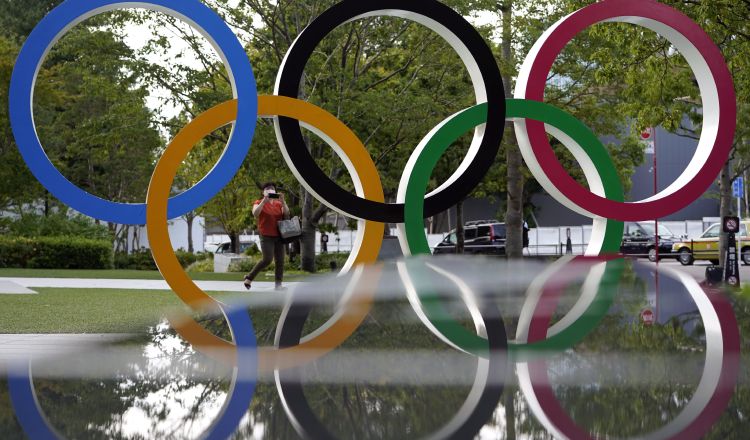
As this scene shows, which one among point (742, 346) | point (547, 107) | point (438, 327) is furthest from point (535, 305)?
point (547, 107)

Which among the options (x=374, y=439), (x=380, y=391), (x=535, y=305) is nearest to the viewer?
(x=374, y=439)

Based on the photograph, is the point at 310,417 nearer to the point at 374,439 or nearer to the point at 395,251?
the point at 374,439

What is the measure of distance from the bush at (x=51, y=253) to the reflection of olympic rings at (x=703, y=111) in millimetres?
18859

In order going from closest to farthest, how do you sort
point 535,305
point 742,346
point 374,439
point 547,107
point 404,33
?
point 374,439
point 742,346
point 535,305
point 547,107
point 404,33

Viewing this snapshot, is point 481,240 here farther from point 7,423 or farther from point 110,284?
point 7,423

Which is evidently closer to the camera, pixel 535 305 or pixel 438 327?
pixel 438 327

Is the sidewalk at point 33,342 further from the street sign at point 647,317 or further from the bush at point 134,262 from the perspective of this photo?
the bush at point 134,262

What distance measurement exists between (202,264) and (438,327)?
24330 mm

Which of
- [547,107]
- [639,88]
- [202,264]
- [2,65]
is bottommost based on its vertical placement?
[202,264]

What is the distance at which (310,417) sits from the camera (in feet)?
9.97

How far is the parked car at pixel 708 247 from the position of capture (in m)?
27.8

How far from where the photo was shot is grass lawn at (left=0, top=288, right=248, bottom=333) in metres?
9.38

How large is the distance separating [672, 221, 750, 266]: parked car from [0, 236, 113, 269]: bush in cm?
2019

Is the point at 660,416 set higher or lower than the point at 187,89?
lower
